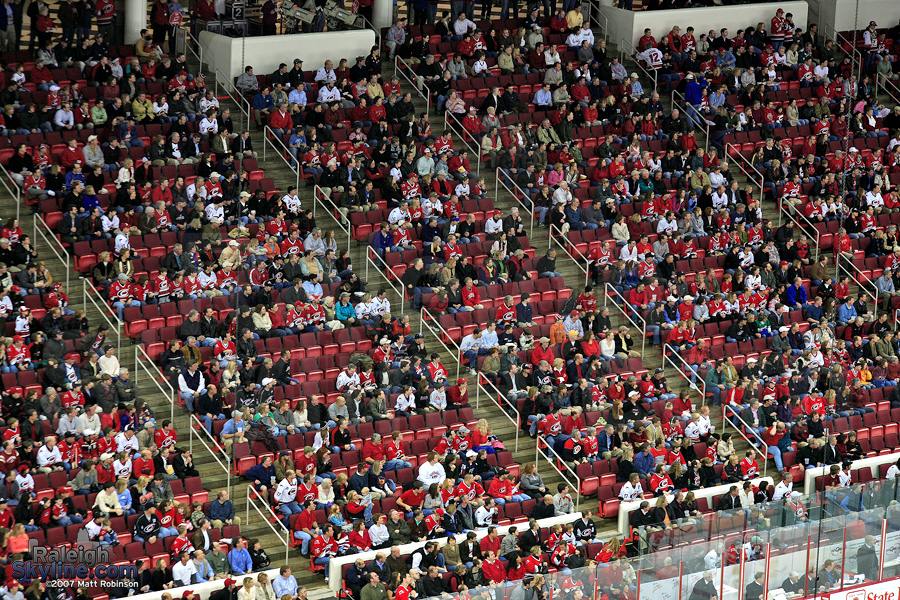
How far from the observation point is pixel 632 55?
27.8m

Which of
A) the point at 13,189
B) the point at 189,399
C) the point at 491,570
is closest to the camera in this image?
the point at 491,570

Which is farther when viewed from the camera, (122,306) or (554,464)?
(122,306)

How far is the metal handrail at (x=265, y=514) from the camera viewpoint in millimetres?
17547

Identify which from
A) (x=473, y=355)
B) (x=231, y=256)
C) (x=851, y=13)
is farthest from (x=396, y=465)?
(x=851, y=13)

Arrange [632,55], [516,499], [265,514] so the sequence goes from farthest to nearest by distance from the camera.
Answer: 1. [632,55]
2. [516,499]
3. [265,514]

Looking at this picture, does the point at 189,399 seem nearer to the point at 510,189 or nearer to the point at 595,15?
the point at 510,189

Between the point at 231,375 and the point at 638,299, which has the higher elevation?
the point at 638,299

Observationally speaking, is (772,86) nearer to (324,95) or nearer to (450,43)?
(450,43)

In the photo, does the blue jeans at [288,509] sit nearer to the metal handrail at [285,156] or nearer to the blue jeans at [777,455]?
the metal handrail at [285,156]

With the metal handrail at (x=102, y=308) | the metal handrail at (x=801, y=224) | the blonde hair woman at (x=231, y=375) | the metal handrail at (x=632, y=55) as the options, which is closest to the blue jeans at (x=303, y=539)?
the blonde hair woman at (x=231, y=375)

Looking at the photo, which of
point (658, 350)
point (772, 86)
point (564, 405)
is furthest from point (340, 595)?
point (772, 86)

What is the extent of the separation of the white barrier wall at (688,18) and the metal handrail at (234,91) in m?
7.75

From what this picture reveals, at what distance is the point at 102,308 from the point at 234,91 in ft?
18.5

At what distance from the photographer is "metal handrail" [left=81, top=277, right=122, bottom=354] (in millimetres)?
19766
